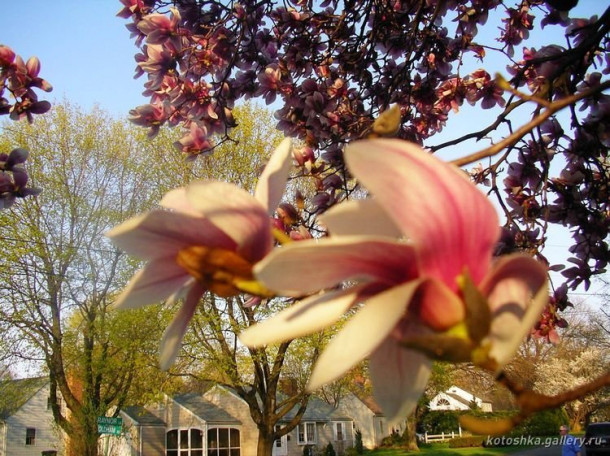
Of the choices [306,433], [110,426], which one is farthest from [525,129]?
[306,433]

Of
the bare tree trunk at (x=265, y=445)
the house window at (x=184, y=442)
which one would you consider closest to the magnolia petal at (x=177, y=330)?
the bare tree trunk at (x=265, y=445)

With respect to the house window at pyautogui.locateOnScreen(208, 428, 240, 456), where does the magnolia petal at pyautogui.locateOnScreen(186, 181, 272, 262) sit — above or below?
above

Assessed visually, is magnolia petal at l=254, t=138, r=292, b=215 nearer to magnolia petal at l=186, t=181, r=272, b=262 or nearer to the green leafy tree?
magnolia petal at l=186, t=181, r=272, b=262

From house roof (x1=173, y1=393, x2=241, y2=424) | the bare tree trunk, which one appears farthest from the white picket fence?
the bare tree trunk

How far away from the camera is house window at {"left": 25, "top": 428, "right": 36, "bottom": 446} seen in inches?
958

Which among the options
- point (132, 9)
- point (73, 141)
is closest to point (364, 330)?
point (132, 9)

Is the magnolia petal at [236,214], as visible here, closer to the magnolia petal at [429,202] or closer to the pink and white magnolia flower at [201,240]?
the pink and white magnolia flower at [201,240]

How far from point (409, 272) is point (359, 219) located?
0.06 meters

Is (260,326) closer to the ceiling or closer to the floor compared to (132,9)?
closer to the floor

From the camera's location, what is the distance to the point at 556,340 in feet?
7.62

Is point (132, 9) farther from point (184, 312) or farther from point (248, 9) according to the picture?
point (184, 312)

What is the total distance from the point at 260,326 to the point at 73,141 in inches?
690

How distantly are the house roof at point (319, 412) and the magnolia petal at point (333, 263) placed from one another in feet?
92.0

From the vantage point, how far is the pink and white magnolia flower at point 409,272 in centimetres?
39
